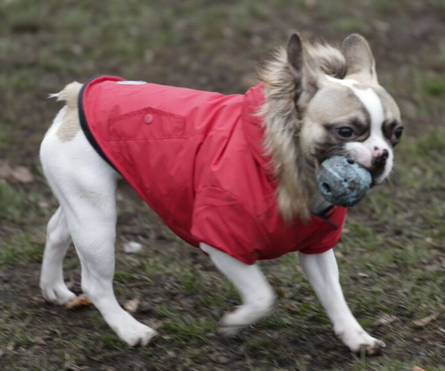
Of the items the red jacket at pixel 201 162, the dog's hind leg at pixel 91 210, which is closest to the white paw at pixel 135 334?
the dog's hind leg at pixel 91 210

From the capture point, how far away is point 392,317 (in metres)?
4.11

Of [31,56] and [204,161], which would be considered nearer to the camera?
[204,161]

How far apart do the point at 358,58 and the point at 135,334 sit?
5.21ft

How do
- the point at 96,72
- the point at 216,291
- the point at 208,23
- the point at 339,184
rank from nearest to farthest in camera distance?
the point at 339,184, the point at 216,291, the point at 96,72, the point at 208,23

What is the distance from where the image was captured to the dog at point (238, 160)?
3341 mm

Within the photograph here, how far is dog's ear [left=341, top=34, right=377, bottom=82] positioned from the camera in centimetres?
369

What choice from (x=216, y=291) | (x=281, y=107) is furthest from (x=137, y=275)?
(x=281, y=107)

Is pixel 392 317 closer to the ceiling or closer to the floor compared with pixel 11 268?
closer to the ceiling

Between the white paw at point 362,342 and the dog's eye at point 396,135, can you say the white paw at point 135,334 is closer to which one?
the white paw at point 362,342

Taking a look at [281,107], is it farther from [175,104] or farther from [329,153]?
[175,104]

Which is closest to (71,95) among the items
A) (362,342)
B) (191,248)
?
(191,248)

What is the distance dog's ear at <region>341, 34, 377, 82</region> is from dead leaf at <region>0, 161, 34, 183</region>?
2.80 meters

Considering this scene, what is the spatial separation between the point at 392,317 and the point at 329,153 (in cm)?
118

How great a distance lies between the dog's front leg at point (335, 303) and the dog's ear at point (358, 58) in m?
0.80
